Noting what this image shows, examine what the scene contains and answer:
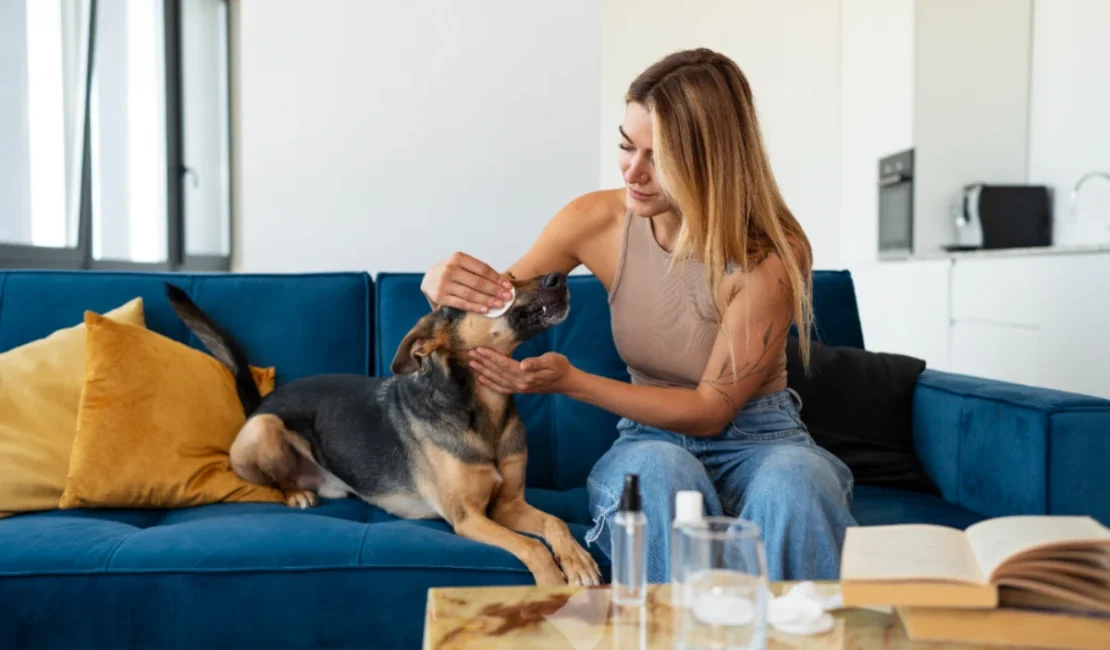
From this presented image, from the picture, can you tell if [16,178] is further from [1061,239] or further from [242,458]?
[1061,239]

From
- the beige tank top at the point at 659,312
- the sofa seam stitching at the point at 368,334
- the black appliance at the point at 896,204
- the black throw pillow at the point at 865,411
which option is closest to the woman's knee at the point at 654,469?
the beige tank top at the point at 659,312

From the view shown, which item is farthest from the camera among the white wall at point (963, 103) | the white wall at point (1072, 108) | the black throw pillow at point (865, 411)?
the white wall at point (963, 103)

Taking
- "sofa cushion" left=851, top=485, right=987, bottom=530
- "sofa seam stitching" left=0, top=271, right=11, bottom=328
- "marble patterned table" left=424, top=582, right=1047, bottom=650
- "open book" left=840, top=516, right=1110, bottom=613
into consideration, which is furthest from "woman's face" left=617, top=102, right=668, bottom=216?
"sofa seam stitching" left=0, top=271, right=11, bottom=328

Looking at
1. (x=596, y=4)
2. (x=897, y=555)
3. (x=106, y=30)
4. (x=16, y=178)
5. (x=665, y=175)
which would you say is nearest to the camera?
(x=897, y=555)

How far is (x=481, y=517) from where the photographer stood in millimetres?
1971

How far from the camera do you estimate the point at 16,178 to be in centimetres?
360

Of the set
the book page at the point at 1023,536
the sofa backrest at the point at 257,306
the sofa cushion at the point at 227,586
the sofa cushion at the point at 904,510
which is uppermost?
the sofa backrest at the point at 257,306

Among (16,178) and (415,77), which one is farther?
(16,178)

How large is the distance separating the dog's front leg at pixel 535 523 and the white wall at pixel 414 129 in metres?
1.25

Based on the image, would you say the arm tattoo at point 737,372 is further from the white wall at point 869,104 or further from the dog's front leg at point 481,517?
the white wall at point 869,104

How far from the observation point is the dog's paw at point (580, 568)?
5.85ft

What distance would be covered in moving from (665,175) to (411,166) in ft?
5.32

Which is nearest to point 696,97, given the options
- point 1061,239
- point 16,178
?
point 16,178

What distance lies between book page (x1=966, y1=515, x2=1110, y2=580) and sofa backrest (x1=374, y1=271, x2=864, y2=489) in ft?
4.32
